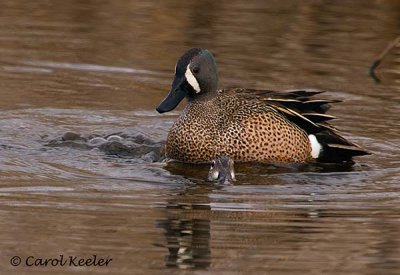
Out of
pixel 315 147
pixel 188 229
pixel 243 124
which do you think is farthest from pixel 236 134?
pixel 188 229

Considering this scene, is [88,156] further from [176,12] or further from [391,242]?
[176,12]

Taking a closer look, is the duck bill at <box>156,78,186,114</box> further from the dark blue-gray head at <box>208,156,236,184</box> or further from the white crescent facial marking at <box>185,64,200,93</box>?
the dark blue-gray head at <box>208,156,236,184</box>

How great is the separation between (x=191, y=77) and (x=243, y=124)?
0.53 m

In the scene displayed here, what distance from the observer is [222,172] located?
8500 mm

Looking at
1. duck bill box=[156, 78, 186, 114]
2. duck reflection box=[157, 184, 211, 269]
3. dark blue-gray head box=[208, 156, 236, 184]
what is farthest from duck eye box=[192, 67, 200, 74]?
duck reflection box=[157, 184, 211, 269]

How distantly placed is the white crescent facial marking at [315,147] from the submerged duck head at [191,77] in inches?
33.4

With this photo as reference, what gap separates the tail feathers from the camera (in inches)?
368

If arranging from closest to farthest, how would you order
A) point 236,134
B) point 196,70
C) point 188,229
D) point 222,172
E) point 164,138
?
point 188,229 < point 222,172 < point 236,134 < point 196,70 < point 164,138

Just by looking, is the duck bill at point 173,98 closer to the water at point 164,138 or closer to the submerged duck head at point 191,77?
the submerged duck head at point 191,77

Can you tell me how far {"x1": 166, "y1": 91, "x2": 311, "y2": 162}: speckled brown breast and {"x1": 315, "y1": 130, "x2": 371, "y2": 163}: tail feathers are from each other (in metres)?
0.13

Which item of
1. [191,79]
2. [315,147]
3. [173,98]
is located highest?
[191,79]

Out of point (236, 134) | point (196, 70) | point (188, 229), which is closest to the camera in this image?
point (188, 229)

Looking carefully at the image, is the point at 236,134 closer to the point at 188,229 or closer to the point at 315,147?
the point at 315,147

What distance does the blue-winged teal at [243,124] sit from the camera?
9219 mm
